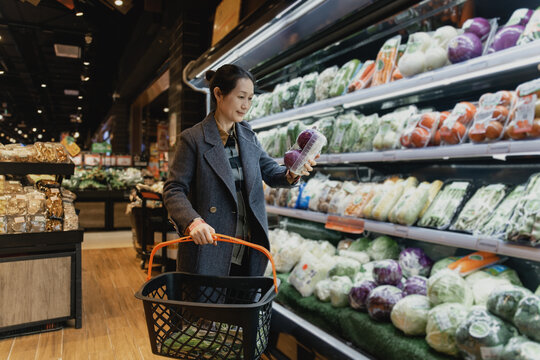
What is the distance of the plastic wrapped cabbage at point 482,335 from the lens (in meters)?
1.49

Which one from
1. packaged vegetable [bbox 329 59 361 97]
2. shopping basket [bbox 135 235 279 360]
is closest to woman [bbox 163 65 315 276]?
shopping basket [bbox 135 235 279 360]

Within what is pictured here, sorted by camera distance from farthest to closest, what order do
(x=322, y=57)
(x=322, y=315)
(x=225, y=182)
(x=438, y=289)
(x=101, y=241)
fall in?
(x=101, y=241) < (x=322, y=57) < (x=322, y=315) < (x=438, y=289) < (x=225, y=182)

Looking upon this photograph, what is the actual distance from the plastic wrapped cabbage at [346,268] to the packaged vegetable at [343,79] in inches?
40.0

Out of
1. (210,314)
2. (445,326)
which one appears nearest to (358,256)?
(445,326)

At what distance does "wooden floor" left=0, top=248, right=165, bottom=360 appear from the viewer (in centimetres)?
283

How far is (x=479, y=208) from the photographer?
1.93 m

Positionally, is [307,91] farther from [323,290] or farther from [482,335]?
[482,335]

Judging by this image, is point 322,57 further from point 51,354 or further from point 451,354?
point 51,354

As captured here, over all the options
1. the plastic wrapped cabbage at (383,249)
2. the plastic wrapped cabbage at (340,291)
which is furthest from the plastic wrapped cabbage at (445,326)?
the plastic wrapped cabbage at (383,249)

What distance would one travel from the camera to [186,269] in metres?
1.68

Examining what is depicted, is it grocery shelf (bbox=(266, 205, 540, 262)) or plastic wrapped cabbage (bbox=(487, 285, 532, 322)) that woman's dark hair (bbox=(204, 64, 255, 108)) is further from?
plastic wrapped cabbage (bbox=(487, 285, 532, 322))

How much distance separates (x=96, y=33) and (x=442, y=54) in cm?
901

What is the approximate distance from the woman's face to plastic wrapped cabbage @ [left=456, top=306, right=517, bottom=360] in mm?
1154

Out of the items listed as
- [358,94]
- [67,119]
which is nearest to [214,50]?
[358,94]
